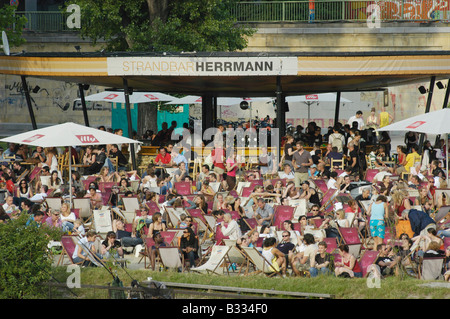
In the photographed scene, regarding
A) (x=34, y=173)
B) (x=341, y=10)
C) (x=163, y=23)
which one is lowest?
(x=34, y=173)

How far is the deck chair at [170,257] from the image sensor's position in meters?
13.7

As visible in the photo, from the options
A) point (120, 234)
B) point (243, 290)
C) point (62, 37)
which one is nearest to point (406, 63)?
point (120, 234)

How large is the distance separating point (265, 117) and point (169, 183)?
20.2 m

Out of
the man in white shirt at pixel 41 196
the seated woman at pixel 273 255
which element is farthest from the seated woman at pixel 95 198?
the seated woman at pixel 273 255

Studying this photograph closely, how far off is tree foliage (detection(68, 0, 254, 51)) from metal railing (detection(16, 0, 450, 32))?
7.36 m

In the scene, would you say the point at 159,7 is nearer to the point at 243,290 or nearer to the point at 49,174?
the point at 49,174

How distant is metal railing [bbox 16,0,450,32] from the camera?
3666 cm

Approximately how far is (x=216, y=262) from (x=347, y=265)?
2298 mm

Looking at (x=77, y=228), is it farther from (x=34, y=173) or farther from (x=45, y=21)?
(x=45, y=21)

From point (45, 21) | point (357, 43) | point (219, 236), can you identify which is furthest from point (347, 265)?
point (45, 21)

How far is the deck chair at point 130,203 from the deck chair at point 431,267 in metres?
6.78

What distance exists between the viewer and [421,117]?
18.3 m

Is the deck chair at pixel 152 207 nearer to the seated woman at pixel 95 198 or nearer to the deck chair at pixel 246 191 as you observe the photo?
the seated woman at pixel 95 198

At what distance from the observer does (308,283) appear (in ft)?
41.0
